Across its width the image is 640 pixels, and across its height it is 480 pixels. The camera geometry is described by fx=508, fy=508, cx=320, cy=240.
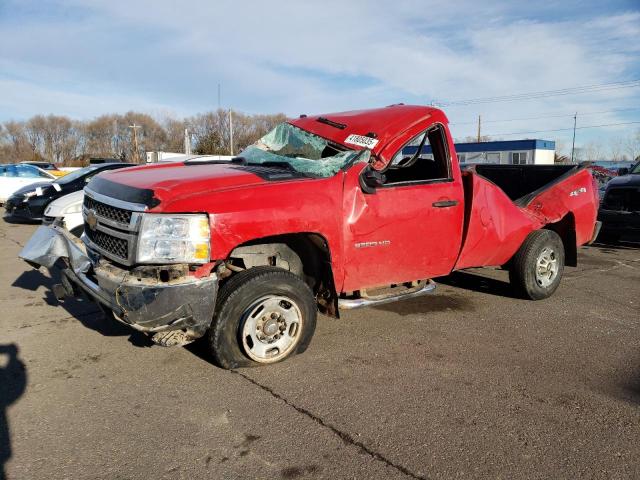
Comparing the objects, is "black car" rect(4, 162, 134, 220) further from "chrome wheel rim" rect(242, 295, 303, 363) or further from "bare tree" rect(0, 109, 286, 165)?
"bare tree" rect(0, 109, 286, 165)

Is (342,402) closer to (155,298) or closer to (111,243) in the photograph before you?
(155,298)

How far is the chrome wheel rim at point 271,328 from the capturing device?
3705 millimetres

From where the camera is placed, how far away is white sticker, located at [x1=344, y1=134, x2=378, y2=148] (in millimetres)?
4438

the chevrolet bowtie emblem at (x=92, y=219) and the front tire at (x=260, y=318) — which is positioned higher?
the chevrolet bowtie emblem at (x=92, y=219)

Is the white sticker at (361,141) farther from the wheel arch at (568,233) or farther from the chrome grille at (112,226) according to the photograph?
the wheel arch at (568,233)

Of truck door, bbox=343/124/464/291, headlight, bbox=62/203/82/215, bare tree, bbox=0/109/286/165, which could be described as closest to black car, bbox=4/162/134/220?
headlight, bbox=62/203/82/215

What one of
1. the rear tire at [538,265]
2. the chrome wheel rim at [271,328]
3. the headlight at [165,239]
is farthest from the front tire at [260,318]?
the rear tire at [538,265]

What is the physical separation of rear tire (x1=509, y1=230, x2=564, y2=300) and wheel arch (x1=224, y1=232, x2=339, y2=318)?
8.81ft

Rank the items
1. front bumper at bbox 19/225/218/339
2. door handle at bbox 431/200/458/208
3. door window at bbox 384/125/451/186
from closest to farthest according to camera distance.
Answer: front bumper at bbox 19/225/218/339 < door handle at bbox 431/200/458/208 < door window at bbox 384/125/451/186

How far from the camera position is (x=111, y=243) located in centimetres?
375

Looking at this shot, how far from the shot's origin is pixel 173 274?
132 inches

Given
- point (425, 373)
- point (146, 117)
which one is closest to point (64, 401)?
point (425, 373)

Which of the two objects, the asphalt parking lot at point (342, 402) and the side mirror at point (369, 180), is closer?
the asphalt parking lot at point (342, 402)

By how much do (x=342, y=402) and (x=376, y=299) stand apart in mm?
1236
